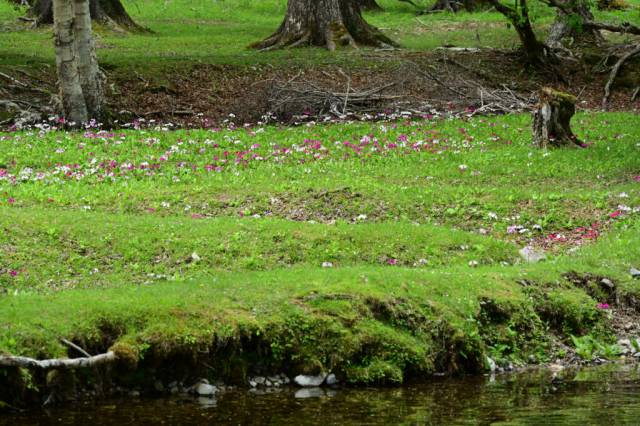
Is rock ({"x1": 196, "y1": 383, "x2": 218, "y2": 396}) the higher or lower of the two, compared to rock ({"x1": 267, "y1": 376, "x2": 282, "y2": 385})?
higher

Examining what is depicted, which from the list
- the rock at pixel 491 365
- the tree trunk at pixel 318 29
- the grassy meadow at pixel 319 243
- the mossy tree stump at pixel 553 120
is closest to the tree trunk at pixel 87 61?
the grassy meadow at pixel 319 243

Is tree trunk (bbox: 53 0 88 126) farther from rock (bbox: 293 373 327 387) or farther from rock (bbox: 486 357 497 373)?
rock (bbox: 486 357 497 373)

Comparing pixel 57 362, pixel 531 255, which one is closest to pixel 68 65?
pixel 531 255

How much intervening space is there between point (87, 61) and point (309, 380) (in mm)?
15791

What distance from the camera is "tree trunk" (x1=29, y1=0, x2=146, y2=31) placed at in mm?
38156

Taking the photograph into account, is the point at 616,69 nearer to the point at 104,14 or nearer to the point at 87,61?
the point at 87,61

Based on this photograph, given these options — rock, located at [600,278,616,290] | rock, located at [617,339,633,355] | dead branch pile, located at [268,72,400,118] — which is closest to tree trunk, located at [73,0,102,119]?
dead branch pile, located at [268,72,400,118]

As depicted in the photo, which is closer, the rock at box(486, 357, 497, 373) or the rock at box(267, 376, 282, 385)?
the rock at box(267, 376, 282, 385)

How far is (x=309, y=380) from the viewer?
10945 millimetres

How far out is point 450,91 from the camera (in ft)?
94.4

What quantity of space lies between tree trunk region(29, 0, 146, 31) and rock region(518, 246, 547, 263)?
1057 inches

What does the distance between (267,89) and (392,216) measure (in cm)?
1141

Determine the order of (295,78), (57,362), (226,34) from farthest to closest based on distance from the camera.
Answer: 1. (226,34)
2. (295,78)
3. (57,362)

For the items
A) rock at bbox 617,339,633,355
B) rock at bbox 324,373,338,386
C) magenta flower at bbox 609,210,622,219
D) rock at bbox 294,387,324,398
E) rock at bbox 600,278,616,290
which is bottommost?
rock at bbox 617,339,633,355
